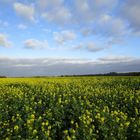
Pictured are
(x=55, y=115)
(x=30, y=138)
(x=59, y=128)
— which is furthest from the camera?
(x=55, y=115)

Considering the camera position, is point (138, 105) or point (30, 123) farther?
point (138, 105)

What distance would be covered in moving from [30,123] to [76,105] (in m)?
3.32

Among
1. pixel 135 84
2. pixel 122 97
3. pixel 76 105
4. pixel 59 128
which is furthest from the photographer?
pixel 135 84

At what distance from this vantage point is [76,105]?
11430 millimetres

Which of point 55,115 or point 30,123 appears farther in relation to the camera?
point 55,115

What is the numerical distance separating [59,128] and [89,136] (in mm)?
2180

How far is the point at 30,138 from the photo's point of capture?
7422mm

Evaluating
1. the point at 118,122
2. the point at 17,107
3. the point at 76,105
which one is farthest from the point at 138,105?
the point at 17,107

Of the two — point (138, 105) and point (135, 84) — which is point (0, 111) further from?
point (135, 84)

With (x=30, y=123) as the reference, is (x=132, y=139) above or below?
below

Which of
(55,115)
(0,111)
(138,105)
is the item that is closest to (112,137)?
(55,115)

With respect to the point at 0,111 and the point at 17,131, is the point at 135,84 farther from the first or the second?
the point at 17,131

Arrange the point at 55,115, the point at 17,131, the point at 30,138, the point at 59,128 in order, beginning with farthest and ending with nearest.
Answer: the point at 55,115
the point at 59,128
the point at 17,131
the point at 30,138

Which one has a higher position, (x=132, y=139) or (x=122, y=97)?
(x=122, y=97)
